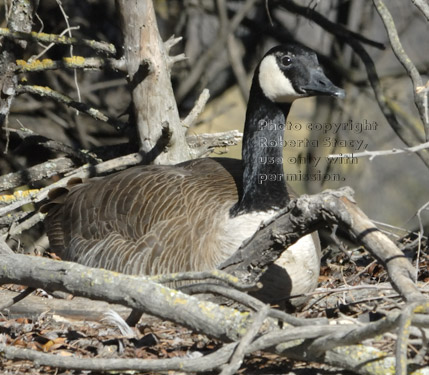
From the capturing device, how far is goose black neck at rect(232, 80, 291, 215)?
198 inches

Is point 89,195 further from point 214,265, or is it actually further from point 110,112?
point 110,112

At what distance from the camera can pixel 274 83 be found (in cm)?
509

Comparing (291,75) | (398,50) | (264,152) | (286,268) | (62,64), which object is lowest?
(286,268)

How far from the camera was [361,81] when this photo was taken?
7.47 m

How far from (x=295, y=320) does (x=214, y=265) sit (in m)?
1.80

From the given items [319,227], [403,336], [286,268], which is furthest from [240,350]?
[286,268]

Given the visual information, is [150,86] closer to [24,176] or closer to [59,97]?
[59,97]

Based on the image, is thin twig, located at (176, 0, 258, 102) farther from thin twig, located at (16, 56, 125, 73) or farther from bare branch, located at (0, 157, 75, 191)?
bare branch, located at (0, 157, 75, 191)

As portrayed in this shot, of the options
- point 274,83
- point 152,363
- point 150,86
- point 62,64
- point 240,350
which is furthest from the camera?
point 150,86

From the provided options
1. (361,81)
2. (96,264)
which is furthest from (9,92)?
(361,81)

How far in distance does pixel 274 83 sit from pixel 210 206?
96cm

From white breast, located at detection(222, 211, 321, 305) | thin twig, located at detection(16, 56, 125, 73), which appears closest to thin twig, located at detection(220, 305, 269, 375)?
white breast, located at detection(222, 211, 321, 305)

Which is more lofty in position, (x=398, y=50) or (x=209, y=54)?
(x=398, y=50)

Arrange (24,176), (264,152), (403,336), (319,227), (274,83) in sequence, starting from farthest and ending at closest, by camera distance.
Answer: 1. (24,176)
2. (264,152)
3. (274,83)
4. (319,227)
5. (403,336)
